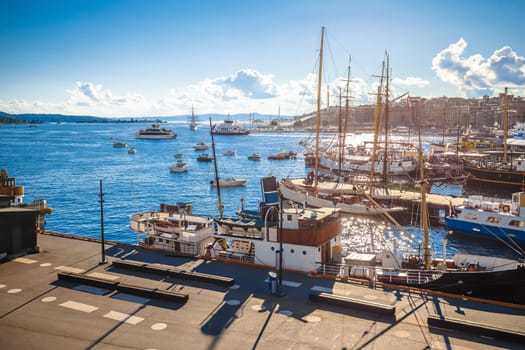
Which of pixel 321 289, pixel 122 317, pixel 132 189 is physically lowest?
pixel 132 189

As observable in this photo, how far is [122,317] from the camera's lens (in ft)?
57.2

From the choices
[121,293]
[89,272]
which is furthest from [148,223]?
[121,293]

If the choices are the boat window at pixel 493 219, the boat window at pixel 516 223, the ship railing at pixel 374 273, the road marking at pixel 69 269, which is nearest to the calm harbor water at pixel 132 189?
the boat window at pixel 493 219

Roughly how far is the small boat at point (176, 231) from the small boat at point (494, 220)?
29034 millimetres

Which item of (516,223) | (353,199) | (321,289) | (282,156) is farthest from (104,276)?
(282,156)

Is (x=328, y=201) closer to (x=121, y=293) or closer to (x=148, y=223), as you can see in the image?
(x=148, y=223)

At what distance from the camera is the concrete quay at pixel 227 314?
15289 mm

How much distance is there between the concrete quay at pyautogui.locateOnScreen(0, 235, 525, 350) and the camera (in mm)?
15289

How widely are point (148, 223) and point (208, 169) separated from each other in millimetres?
80200

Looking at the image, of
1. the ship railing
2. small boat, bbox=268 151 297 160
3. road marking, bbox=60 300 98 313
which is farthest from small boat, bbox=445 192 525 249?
small boat, bbox=268 151 297 160

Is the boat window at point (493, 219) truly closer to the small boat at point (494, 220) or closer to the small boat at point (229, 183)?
the small boat at point (494, 220)

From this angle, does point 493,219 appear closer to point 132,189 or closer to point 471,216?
point 471,216

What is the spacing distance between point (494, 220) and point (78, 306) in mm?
39812

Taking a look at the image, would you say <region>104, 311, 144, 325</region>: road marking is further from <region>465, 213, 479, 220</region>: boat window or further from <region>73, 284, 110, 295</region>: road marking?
<region>465, 213, 479, 220</region>: boat window
